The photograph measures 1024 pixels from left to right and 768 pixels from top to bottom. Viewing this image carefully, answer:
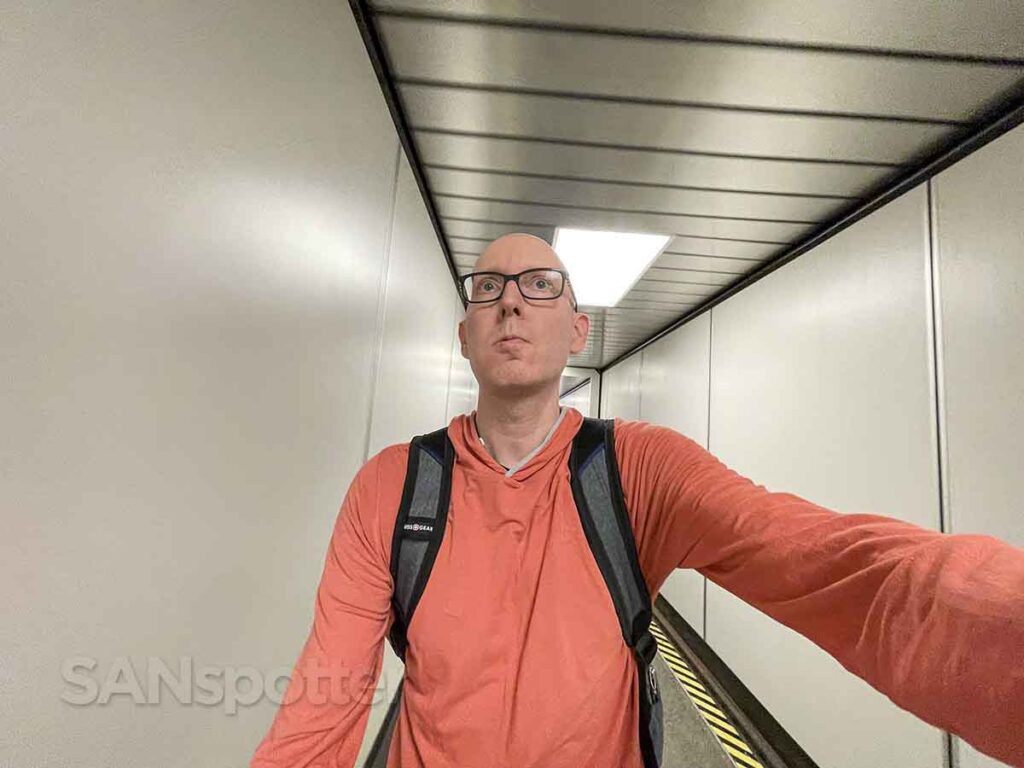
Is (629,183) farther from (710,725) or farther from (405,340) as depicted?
(710,725)

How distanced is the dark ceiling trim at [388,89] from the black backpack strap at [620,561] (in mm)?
1466

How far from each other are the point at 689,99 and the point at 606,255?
1.46 metres

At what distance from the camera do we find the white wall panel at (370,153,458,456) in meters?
1.76

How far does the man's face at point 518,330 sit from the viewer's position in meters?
0.99

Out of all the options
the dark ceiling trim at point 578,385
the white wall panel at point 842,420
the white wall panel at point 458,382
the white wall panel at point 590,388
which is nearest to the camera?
the white wall panel at point 842,420

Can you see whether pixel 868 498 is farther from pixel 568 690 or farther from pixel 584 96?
pixel 584 96

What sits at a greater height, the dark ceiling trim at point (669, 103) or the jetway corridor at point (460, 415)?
the dark ceiling trim at point (669, 103)

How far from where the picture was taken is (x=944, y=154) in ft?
5.71

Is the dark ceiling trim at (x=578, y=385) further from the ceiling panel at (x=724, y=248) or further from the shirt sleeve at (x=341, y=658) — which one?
the shirt sleeve at (x=341, y=658)

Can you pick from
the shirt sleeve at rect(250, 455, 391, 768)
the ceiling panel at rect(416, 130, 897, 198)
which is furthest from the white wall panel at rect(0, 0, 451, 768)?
the ceiling panel at rect(416, 130, 897, 198)

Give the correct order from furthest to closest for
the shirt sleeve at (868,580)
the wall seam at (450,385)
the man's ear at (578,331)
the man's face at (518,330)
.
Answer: the wall seam at (450,385)
the man's ear at (578,331)
the man's face at (518,330)
the shirt sleeve at (868,580)

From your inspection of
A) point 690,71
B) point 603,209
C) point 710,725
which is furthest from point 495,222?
point 710,725

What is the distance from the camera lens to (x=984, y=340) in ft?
4.86

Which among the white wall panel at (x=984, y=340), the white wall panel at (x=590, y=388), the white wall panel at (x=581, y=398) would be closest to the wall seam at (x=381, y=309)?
the white wall panel at (x=984, y=340)
